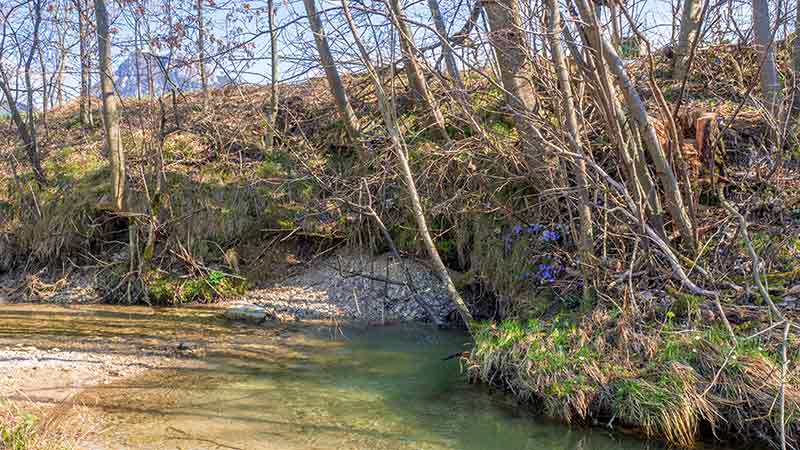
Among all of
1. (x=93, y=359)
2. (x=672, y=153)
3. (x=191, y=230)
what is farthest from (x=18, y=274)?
(x=672, y=153)

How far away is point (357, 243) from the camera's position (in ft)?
31.9

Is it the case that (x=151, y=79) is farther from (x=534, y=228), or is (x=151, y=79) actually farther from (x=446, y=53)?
(x=534, y=228)

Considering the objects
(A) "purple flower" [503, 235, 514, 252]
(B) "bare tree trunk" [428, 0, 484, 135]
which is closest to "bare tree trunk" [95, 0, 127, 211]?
(B) "bare tree trunk" [428, 0, 484, 135]

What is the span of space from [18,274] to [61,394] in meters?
6.67

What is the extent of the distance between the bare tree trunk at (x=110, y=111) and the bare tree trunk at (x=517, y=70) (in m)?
6.27

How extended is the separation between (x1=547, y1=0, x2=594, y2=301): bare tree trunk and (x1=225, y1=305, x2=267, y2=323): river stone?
4.47m

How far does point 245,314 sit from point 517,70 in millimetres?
4849

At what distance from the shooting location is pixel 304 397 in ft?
18.2

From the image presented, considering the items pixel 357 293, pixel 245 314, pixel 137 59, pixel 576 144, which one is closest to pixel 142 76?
pixel 137 59

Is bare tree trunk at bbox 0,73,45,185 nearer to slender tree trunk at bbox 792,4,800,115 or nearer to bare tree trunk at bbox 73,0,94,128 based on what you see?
bare tree trunk at bbox 73,0,94,128

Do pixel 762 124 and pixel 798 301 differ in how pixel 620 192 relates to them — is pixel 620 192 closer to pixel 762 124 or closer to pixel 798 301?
pixel 798 301

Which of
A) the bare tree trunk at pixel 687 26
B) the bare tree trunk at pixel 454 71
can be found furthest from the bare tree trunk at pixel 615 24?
the bare tree trunk at pixel 687 26

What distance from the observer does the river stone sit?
28.2ft

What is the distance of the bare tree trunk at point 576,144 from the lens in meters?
6.02
